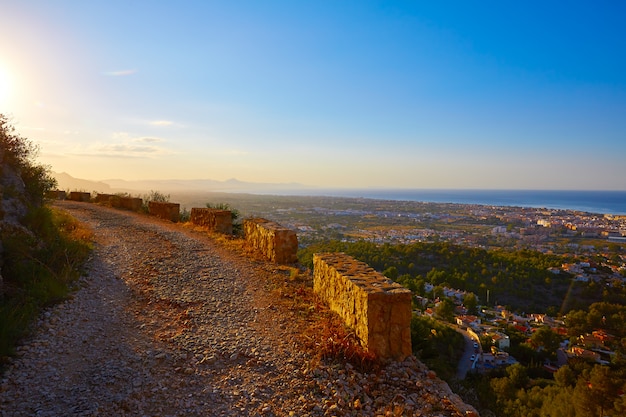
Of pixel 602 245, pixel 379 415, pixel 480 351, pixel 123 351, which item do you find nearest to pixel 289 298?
pixel 123 351

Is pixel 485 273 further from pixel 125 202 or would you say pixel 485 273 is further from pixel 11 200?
pixel 11 200

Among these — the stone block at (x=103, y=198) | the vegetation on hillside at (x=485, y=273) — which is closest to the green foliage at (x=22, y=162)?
the stone block at (x=103, y=198)

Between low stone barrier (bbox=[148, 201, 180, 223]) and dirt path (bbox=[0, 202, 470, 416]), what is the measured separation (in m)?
9.06

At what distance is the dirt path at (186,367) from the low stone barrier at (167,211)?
29.7 feet

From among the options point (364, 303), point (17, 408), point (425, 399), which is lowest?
point (425, 399)

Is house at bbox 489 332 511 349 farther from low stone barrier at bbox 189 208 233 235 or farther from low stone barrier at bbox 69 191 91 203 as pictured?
low stone barrier at bbox 69 191 91 203

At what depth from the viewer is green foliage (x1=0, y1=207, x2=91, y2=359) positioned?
4082mm

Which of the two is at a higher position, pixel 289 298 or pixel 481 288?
pixel 289 298

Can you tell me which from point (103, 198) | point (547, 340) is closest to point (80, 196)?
point (103, 198)

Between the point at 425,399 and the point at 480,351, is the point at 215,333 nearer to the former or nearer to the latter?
the point at 425,399

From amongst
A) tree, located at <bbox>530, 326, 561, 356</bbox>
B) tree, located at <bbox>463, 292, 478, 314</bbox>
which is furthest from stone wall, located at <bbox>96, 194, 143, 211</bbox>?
tree, located at <bbox>530, 326, 561, 356</bbox>

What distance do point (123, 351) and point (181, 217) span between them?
486 inches

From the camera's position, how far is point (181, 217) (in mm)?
15672

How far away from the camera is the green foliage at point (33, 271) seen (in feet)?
13.4
